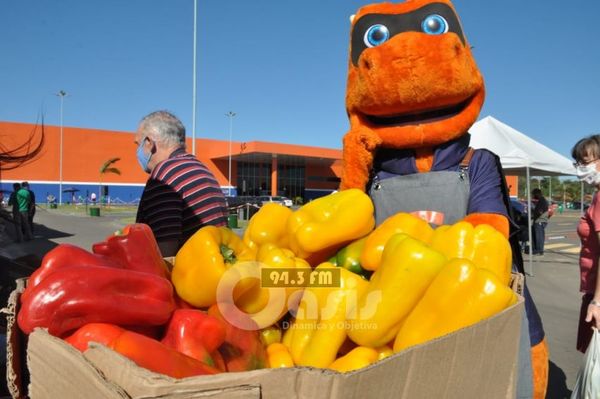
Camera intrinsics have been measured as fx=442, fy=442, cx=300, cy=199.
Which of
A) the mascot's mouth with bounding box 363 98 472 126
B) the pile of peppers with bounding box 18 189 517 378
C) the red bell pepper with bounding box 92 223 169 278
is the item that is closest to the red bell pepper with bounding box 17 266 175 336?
the pile of peppers with bounding box 18 189 517 378

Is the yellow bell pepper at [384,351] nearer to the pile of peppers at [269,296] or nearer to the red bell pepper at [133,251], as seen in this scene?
the pile of peppers at [269,296]

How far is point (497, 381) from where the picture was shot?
1115mm

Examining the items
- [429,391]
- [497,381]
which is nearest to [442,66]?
[497,381]

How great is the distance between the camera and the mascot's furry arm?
7.32ft

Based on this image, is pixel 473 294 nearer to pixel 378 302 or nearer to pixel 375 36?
pixel 378 302

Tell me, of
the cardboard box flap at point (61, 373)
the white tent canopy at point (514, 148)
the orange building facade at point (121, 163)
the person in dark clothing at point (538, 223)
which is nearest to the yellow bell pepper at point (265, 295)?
the cardboard box flap at point (61, 373)

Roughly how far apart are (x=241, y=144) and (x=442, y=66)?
3793 centimetres

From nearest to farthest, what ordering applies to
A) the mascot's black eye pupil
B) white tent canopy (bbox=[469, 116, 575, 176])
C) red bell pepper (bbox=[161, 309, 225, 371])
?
red bell pepper (bbox=[161, 309, 225, 371]), the mascot's black eye pupil, white tent canopy (bbox=[469, 116, 575, 176])

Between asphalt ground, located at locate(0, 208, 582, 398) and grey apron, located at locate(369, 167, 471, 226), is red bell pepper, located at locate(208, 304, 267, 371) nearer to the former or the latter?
grey apron, located at locate(369, 167, 471, 226)

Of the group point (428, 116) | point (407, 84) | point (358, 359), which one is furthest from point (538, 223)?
point (358, 359)

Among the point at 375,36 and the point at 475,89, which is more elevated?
the point at 375,36

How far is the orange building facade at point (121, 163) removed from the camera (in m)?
35.2

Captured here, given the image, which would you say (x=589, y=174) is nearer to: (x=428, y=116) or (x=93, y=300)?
(x=428, y=116)

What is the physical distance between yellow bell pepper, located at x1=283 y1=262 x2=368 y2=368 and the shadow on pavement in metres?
2.77
